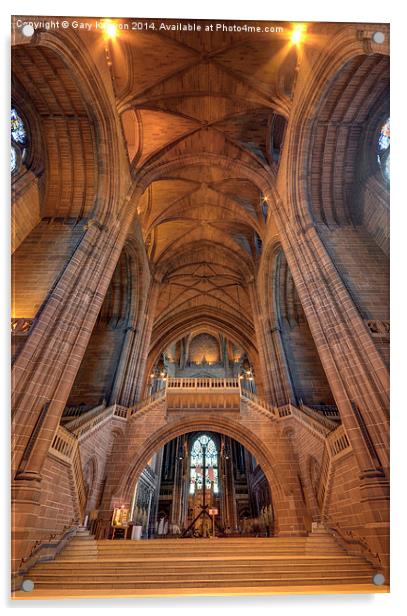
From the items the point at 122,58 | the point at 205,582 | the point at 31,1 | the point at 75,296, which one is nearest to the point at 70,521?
the point at 75,296

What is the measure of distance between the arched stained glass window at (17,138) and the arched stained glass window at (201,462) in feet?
80.7

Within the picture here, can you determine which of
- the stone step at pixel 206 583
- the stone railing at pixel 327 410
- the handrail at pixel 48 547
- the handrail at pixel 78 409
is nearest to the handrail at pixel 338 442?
the stone railing at pixel 327 410

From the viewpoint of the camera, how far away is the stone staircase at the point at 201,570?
12.6 feet

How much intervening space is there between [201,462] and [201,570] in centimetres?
2453

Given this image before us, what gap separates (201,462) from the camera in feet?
92.0

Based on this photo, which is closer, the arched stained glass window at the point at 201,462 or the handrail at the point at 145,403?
the handrail at the point at 145,403

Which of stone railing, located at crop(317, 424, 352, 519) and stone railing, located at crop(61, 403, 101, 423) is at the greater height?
stone railing, located at crop(61, 403, 101, 423)

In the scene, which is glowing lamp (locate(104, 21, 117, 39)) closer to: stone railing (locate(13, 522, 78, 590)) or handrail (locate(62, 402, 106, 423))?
stone railing (locate(13, 522, 78, 590))

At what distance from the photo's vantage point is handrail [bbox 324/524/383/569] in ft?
14.4

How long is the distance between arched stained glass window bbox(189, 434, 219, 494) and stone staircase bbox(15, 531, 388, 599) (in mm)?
19401

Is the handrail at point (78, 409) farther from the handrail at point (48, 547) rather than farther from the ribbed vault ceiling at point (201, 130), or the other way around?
the ribbed vault ceiling at point (201, 130)

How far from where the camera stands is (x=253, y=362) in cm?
2402

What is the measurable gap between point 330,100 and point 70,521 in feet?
47.8

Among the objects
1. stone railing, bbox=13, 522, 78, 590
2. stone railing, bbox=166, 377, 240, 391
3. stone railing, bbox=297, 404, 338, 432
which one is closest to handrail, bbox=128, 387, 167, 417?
stone railing, bbox=166, 377, 240, 391
